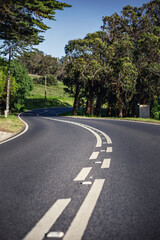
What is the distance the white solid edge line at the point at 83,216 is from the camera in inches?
99.8

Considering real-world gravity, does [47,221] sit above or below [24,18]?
below

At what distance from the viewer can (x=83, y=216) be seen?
2.94m

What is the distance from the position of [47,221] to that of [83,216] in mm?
429

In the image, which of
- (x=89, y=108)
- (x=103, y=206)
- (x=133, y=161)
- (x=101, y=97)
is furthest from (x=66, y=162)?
(x=89, y=108)

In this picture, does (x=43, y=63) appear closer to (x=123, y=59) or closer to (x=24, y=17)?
(x=123, y=59)

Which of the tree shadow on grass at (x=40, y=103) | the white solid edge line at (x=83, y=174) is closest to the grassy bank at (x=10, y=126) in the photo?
the white solid edge line at (x=83, y=174)

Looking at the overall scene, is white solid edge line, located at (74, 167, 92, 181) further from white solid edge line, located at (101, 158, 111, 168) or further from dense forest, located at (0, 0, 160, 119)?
dense forest, located at (0, 0, 160, 119)

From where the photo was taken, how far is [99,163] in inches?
230

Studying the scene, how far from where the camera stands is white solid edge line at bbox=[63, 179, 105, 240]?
8.32 ft

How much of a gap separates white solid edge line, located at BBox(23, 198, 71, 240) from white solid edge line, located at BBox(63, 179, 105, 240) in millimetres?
238

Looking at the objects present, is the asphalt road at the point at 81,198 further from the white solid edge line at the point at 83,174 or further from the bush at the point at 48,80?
the bush at the point at 48,80

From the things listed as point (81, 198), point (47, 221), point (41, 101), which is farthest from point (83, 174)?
point (41, 101)

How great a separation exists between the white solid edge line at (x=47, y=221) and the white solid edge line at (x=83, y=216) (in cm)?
24

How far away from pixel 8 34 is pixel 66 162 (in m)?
12.3
